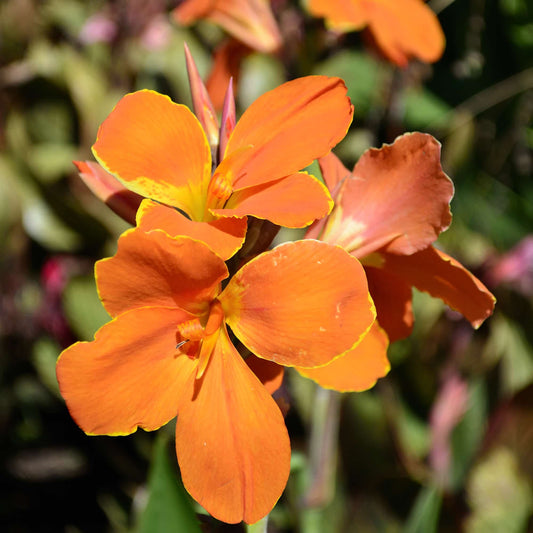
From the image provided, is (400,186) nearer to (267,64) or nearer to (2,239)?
(267,64)

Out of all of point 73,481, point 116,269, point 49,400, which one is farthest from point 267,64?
point 116,269

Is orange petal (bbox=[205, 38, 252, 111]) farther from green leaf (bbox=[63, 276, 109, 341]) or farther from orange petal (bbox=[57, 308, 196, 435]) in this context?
orange petal (bbox=[57, 308, 196, 435])

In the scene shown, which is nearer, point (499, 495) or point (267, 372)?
point (267, 372)

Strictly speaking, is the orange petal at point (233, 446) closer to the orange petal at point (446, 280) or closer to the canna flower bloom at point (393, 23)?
the orange petal at point (446, 280)

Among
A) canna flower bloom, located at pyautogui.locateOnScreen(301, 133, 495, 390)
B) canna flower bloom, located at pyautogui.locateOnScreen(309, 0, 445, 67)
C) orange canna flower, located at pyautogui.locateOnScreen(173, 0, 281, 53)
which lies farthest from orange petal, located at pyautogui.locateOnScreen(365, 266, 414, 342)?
orange canna flower, located at pyautogui.locateOnScreen(173, 0, 281, 53)

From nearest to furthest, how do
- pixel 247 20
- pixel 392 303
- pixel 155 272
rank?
pixel 155 272
pixel 392 303
pixel 247 20

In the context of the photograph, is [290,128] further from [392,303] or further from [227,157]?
[392,303]

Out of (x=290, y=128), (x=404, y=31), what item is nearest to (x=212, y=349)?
(x=290, y=128)

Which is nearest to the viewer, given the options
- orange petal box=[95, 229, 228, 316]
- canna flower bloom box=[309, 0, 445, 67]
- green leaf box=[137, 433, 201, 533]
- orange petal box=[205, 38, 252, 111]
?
orange petal box=[95, 229, 228, 316]
